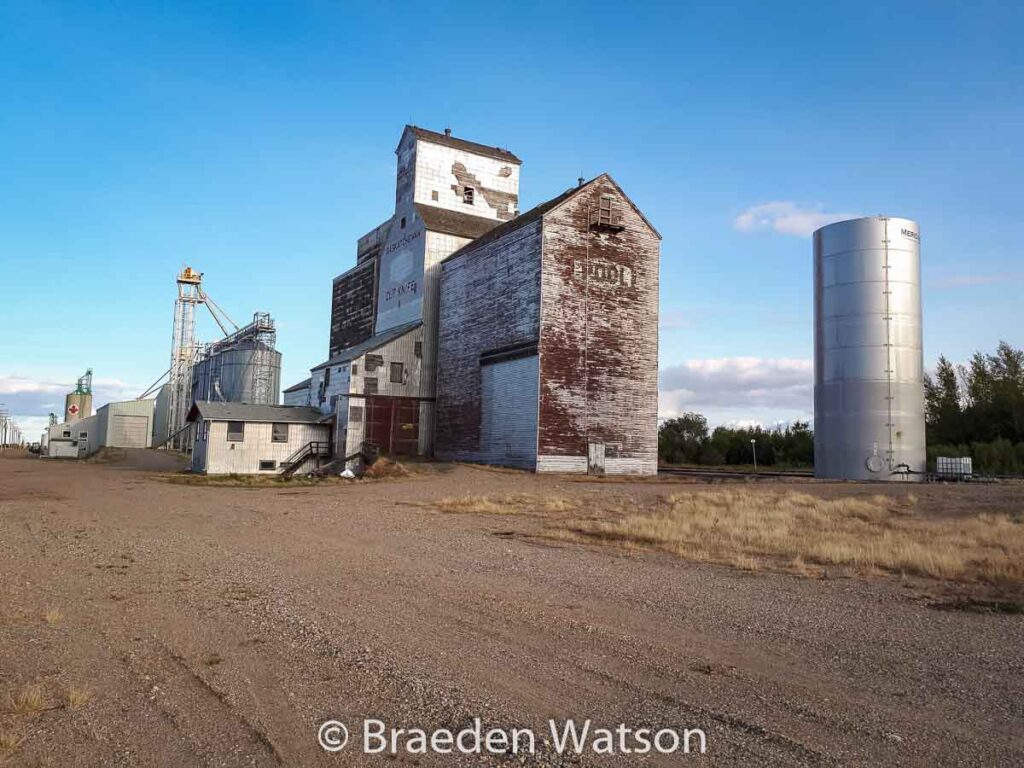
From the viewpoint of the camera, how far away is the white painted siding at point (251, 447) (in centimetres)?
3756

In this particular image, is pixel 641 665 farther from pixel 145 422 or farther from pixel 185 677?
pixel 145 422

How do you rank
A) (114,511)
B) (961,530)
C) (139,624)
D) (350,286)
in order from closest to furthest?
(139,624)
(961,530)
(114,511)
(350,286)

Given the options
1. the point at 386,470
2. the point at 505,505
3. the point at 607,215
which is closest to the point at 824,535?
the point at 505,505

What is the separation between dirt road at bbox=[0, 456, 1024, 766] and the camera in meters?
4.70

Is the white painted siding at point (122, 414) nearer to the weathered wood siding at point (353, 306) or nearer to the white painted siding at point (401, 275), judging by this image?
the weathered wood siding at point (353, 306)

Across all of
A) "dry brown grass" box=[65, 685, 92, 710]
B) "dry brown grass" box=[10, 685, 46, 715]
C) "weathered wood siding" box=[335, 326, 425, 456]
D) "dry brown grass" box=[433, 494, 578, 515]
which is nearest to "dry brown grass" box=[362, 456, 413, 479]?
"weathered wood siding" box=[335, 326, 425, 456]

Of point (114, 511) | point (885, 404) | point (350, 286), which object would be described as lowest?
point (114, 511)

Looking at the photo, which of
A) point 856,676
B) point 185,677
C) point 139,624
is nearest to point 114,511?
point 139,624

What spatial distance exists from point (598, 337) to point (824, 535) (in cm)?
2056

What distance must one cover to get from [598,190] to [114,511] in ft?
84.7

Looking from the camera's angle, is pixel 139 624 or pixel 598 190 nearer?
pixel 139 624

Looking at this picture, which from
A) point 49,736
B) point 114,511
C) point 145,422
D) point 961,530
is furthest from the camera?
point 145,422

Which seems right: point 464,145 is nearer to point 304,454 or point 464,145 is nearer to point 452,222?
point 452,222

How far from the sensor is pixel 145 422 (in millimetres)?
76938
